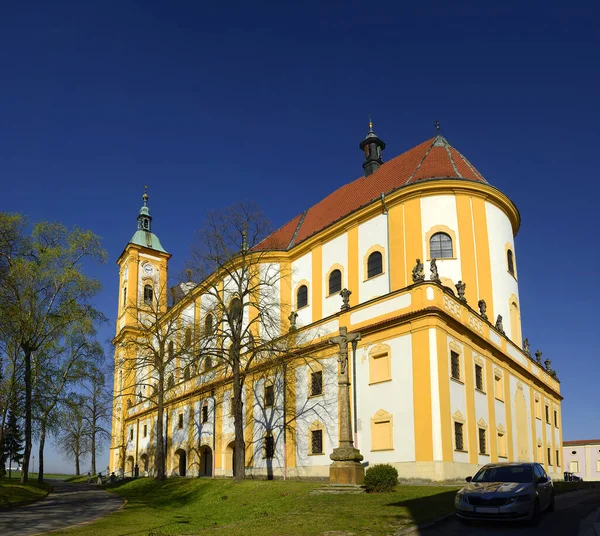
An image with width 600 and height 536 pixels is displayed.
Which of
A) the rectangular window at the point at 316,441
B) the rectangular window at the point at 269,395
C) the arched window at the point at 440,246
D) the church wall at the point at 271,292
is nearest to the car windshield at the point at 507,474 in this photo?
the rectangular window at the point at 316,441

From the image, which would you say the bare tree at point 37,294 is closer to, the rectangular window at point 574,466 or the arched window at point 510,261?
the arched window at point 510,261

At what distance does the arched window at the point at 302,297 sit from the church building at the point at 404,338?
8 centimetres

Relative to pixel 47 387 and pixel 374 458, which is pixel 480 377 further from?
pixel 47 387

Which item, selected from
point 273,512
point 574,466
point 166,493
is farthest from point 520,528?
point 574,466

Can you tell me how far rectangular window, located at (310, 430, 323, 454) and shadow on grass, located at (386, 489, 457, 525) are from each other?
456 inches

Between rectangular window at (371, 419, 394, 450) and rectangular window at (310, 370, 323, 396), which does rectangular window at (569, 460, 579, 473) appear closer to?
rectangular window at (310, 370, 323, 396)

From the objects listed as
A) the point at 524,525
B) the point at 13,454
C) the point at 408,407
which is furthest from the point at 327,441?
the point at 13,454

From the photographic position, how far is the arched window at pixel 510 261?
3375 cm

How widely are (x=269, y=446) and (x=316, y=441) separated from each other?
14.1ft

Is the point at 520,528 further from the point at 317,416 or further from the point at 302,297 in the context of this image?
the point at 302,297

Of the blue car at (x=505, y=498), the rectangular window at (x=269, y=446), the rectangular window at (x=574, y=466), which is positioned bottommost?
the rectangular window at (x=574, y=466)

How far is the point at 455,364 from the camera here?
2686cm

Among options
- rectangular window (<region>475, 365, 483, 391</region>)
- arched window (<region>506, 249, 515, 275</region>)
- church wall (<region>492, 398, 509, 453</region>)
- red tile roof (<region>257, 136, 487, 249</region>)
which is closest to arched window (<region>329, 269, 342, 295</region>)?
red tile roof (<region>257, 136, 487, 249</region>)

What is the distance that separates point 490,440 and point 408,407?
5865 millimetres
